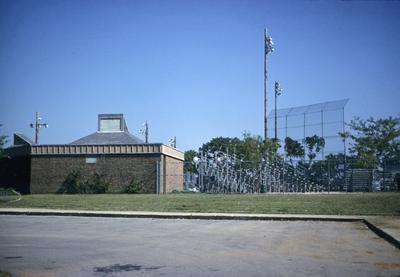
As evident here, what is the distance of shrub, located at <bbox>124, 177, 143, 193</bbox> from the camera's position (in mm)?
39719

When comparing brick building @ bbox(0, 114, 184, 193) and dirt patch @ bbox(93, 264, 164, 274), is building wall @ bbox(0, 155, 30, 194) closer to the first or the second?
brick building @ bbox(0, 114, 184, 193)

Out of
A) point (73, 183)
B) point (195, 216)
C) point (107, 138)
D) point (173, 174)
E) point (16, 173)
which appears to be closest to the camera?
point (195, 216)

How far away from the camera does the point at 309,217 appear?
16.4 m

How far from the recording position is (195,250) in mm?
9445

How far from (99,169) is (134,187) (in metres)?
3.68

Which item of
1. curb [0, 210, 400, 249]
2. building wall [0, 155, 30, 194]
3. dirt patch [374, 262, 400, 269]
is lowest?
curb [0, 210, 400, 249]

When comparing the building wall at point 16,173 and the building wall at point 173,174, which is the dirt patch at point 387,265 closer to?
the building wall at point 173,174

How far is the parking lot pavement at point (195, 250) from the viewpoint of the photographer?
7.40 meters

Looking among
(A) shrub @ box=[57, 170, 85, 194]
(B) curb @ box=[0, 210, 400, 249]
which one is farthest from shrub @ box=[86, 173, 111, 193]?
(B) curb @ box=[0, 210, 400, 249]

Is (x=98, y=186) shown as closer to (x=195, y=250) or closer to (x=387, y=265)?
(x=195, y=250)

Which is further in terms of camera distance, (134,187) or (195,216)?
(134,187)

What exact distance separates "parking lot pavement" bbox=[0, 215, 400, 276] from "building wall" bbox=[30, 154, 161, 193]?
25938 mm

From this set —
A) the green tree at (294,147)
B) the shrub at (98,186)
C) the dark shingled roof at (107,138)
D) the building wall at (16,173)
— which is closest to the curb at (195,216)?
the shrub at (98,186)

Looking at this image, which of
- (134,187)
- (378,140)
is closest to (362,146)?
(378,140)
